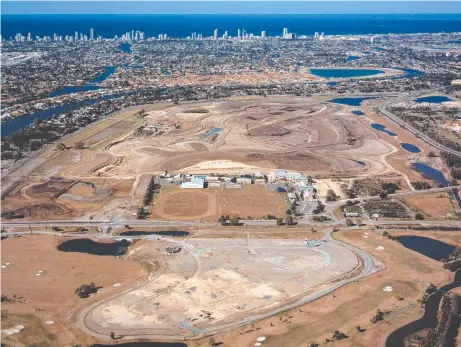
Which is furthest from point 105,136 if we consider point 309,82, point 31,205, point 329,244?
point 309,82

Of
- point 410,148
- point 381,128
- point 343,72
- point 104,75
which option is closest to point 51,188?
point 410,148

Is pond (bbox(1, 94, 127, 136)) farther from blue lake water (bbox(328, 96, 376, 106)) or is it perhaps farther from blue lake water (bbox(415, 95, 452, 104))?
blue lake water (bbox(415, 95, 452, 104))

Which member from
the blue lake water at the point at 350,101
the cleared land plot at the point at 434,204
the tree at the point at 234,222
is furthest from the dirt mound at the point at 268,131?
the tree at the point at 234,222

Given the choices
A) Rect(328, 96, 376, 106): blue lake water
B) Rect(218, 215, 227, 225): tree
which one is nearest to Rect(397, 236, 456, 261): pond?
Rect(218, 215, 227, 225): tree

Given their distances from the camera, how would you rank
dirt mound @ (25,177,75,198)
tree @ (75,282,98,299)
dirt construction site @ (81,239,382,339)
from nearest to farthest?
dirt construction site @ (81,239,382,339) → tree @ (75,282,98,299) → dirt mound @ (25,177,75,198)

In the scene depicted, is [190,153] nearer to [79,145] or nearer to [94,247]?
[79,145]

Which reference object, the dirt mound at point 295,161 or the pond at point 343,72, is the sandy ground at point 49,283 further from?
the pond at point 343,72

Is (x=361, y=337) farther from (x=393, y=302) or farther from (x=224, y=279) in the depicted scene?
(x=224, y=279)

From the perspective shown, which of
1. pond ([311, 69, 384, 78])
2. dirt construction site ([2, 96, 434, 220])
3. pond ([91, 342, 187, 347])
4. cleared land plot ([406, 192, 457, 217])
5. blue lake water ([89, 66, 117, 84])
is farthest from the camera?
pond ([311, 69, 384, 78])
